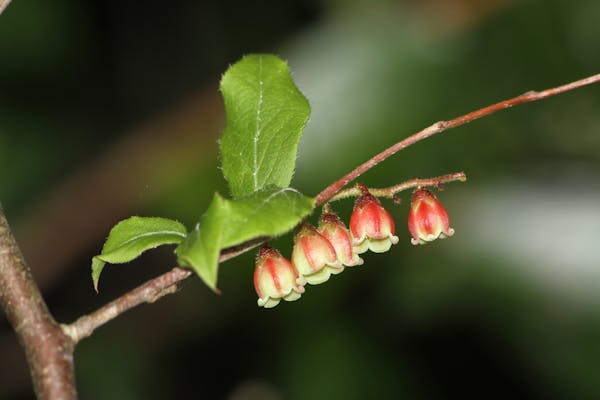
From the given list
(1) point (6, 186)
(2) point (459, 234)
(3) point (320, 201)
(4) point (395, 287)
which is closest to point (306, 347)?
(4) point (395, 287)

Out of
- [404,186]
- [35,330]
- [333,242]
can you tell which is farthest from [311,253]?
[35,330]

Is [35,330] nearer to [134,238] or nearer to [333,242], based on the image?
[134,238]

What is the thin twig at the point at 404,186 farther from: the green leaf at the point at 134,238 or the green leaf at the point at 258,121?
the green leaf at the point at 134,238

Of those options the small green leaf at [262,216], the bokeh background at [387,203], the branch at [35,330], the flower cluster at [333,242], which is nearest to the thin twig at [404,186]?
the flower cluster at [333,242]

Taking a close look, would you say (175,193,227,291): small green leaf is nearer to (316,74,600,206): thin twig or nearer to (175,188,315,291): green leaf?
(175,188,315,291): green leaf

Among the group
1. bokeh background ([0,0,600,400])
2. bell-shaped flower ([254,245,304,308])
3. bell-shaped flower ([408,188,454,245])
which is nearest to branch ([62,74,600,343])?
bell-shaped flower ([254,245,304,308])

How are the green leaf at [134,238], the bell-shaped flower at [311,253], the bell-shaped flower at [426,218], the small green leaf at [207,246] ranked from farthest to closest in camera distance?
the bell-shaped flower at [426,218]
the bell-shaped flower at [311,253]
the green leaf at [134,238]
the small green leaf at [207,246]
